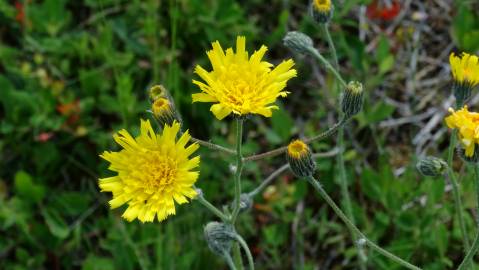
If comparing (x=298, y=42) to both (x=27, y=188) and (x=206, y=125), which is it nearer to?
(x=206, y=125)

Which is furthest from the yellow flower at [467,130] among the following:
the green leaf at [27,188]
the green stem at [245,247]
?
the green leaf at [27,188]

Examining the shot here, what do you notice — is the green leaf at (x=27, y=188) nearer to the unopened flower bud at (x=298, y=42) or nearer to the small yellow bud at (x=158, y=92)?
the small yellow bud at (x=158, y=92)

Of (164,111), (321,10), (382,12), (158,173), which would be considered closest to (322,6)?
(321,10)

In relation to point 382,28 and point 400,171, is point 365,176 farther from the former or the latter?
point 382,28

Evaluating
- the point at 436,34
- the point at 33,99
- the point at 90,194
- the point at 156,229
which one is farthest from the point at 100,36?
the point at 436,34

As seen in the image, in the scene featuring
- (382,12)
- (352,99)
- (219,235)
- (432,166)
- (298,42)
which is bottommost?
(219,235)

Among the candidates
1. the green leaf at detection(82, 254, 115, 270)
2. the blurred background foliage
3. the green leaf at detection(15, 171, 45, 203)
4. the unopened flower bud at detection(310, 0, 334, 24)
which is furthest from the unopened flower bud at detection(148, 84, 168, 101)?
the green leaf at detection(15, 171, 45, 203)

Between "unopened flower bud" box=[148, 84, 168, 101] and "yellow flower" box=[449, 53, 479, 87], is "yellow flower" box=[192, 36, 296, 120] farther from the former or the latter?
"yellow flower" box=[449, 53, 479, 87]
